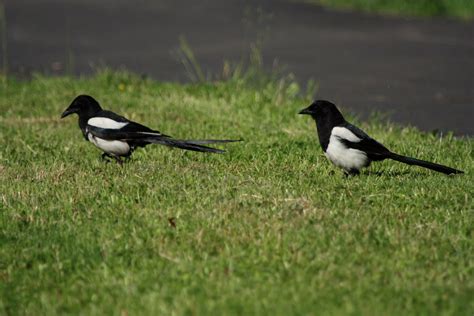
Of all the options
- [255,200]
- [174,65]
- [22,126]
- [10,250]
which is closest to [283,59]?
[174,65]

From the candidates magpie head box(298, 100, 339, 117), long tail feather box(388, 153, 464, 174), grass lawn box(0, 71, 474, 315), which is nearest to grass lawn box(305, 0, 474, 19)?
grass lawn box(0, 71, 474, 315)

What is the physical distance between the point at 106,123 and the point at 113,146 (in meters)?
0.21

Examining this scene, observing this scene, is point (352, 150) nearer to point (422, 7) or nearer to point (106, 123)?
point (106, 123)

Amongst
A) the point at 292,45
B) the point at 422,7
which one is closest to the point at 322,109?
the point at 292,45

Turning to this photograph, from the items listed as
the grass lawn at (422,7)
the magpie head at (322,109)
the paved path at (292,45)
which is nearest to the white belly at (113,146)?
the magpie head at (322,109)

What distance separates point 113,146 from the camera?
7.84 m

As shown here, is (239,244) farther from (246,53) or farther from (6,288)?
(246,53)

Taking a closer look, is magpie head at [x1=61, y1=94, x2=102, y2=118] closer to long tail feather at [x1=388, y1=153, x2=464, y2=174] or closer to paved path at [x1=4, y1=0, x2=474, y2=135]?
long tail feather at [x1=388, y1=153, x2=464, y2=174]

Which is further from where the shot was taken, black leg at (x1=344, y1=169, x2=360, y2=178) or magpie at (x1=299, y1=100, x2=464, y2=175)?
black leg at (x1=344, y1=169, x2=360, y2=178)

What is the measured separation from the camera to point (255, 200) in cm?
632

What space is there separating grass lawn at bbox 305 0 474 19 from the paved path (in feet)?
1.70

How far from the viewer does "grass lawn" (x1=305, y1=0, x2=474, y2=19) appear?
58.2 ft

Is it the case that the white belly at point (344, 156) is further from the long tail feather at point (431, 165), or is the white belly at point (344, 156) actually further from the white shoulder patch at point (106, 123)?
the white shoulder patch at point (106, 123)

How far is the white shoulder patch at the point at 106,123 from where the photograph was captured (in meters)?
Result: 7.86
